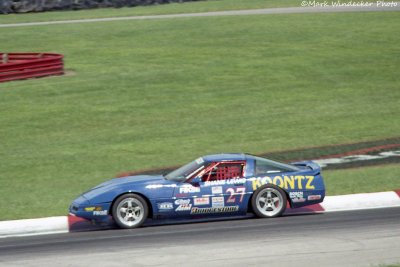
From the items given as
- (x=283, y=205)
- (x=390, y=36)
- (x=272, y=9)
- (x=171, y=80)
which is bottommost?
(x=283, y=205)

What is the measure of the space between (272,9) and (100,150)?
2727cm

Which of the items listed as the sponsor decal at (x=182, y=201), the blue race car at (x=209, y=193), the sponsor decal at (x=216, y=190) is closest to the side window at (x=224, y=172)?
the blue race car at (x=209, y=193)

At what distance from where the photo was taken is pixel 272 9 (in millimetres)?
40312

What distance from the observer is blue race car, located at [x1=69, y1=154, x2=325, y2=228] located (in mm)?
9641

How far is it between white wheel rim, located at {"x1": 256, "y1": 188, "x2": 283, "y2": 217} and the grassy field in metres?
2.02

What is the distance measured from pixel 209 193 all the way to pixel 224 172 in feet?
1.61

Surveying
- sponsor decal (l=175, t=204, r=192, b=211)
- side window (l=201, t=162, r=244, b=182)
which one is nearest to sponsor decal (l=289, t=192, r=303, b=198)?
side window (l=201, t=162, r=244, b=182)

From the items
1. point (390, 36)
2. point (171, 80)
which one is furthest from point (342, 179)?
point (390, 36)

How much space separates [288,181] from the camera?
32.8 ft

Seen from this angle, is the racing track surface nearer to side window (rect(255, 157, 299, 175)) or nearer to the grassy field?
side window (rect(255, 157, 299, 175))

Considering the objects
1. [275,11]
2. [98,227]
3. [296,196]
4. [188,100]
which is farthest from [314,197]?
[275,11]

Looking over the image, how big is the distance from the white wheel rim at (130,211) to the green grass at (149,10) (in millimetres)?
32277

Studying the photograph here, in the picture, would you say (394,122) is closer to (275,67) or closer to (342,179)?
(342,179)

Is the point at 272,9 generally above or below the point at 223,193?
above
